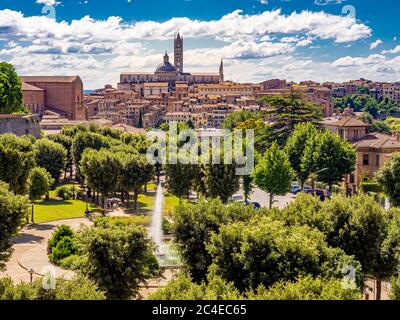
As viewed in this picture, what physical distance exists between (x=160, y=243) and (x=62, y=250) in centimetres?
596

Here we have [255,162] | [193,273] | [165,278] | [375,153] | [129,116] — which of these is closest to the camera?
[193,273]

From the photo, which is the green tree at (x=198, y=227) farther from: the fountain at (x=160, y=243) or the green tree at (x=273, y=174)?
the green tree at (x=273, y=174)

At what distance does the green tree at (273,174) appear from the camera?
3966 centimetres

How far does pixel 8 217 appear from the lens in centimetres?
2198

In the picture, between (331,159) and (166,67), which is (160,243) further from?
(166,67)

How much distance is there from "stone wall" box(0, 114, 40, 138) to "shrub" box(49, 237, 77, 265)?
2841 centimetres

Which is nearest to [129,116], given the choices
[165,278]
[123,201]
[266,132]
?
[266,132]

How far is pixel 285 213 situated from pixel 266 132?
121 feet

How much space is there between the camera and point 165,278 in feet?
77.7

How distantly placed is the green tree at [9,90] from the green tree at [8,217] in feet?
132

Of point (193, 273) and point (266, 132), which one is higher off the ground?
point (266, 132)

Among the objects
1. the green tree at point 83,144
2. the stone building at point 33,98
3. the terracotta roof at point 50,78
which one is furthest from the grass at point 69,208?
the terracotta roof at point 50,78
